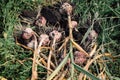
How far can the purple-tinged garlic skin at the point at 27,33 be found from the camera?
2.18 m

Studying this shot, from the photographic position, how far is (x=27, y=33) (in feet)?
7.16

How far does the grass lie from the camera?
6.82 ft

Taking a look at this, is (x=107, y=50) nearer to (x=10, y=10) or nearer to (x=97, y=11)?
(x=97, y=11)

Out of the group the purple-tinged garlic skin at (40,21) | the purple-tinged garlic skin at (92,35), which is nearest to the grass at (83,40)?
the purple-tinged garlic skin at (92,35)

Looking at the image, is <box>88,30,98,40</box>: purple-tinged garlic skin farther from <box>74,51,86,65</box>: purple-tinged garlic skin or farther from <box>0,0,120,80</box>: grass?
<box>74,51,86,65</box>: purple-tinged garlic skin

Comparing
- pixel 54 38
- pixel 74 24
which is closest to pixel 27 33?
pixel 54 38

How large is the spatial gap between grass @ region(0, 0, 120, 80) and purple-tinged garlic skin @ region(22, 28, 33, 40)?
0.08 m

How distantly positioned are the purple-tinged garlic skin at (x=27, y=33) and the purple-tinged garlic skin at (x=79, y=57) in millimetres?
317

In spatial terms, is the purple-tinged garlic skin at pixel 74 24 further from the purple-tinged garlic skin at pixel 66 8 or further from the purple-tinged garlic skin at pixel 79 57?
the purple-tinged garlic skin at pixel 79 57

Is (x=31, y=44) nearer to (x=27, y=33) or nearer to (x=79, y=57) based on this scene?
(x=27, y=33)

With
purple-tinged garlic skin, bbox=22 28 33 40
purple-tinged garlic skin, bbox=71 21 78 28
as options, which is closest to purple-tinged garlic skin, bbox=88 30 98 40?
purple-tinged garlic skin, bbox=71 21 78 28

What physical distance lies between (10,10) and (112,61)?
2.52 feet

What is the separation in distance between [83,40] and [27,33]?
365mm

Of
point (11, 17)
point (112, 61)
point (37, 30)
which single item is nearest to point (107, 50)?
point (112, 61)
